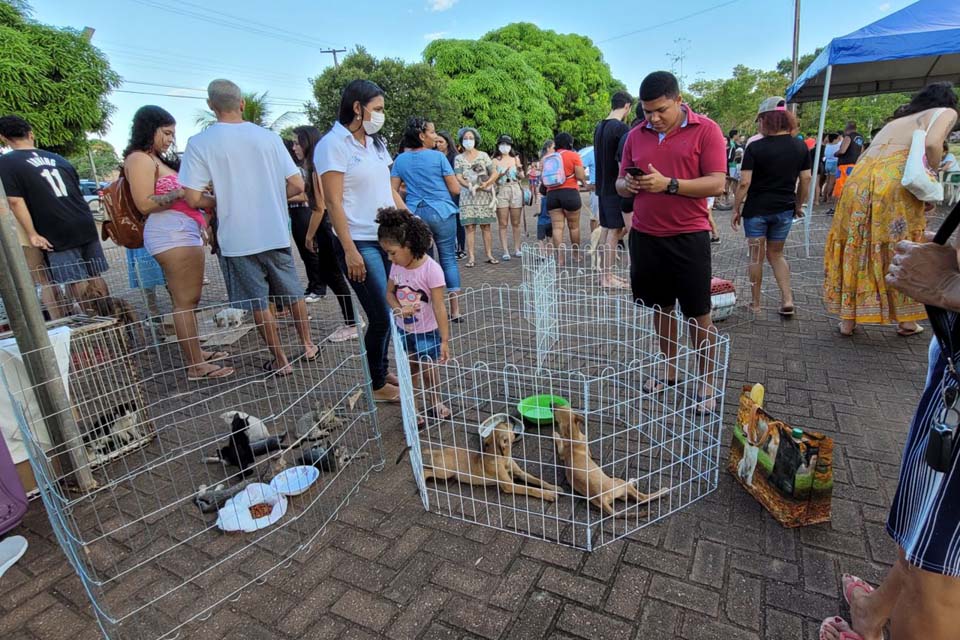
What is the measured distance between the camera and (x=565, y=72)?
34062 millimetres

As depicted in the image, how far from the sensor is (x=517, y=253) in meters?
8.22

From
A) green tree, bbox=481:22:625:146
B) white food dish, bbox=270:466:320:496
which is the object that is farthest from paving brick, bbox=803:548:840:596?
green tree, bbox=481:22:625:146

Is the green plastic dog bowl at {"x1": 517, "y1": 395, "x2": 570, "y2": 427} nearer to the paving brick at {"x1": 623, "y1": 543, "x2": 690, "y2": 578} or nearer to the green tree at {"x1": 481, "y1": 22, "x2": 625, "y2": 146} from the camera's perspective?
the paving brick at {"x1": 623, "y1": 543, "x2": 690, "y2": 578}

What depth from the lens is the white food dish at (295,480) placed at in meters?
2.47

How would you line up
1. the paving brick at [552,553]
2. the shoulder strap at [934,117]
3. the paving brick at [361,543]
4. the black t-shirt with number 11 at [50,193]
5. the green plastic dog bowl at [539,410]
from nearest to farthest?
the paving brick at [552,553]
the paving brick at [361,543]
the green plastic dog bowl at [539,410]
the shoulder strap at [934,117]
the black t-shirt with number 11 at [50,193]

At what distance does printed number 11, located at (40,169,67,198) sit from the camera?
4094mm

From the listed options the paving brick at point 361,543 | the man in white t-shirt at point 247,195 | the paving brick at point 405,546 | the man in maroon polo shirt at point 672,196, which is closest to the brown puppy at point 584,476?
the man in maroon polo shirt at point 672,196

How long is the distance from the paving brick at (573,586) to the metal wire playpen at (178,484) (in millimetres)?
1062

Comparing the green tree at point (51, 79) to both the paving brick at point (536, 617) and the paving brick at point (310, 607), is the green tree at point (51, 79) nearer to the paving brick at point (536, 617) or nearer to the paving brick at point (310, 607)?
the paving brick at point (310, 607)

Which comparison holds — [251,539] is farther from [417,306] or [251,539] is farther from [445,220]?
[445,220]

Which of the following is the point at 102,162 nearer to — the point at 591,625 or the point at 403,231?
the point at 403,231

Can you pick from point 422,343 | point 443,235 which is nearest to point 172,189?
point 443,235

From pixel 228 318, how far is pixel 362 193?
2.79 m

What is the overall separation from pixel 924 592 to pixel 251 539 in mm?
2406
